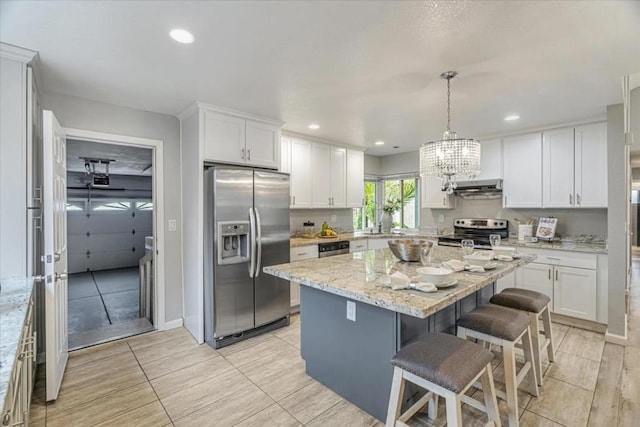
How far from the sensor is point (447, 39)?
191 centimetres

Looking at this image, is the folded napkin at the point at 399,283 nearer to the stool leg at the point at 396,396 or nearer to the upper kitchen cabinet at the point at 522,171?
the stool leg at the point at 396,396

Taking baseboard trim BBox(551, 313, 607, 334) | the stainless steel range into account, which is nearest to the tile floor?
the stainless steel range

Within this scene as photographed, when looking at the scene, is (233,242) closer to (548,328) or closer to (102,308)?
(102,308)

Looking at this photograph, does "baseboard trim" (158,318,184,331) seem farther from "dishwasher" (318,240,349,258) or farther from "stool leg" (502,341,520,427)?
"stool leg" (502,341,520,427)

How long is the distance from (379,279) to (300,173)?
2751mm

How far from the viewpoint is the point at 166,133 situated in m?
3.46

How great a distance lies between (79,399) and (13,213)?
1.41 meters

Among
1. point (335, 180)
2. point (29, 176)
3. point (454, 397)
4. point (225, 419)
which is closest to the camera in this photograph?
point (454, 397)

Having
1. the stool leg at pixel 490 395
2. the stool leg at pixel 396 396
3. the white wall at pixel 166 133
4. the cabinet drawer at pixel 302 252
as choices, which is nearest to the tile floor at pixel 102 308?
the white wall at pixel 166 133

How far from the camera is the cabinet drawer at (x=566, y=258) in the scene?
11.0 feet

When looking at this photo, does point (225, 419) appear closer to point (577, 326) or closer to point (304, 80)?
point (304, 80)

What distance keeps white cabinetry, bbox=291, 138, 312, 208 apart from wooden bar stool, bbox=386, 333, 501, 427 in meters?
2.93

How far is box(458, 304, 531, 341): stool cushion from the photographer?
1.92 meters

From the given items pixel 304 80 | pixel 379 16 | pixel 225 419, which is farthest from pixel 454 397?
pixel 304 80
